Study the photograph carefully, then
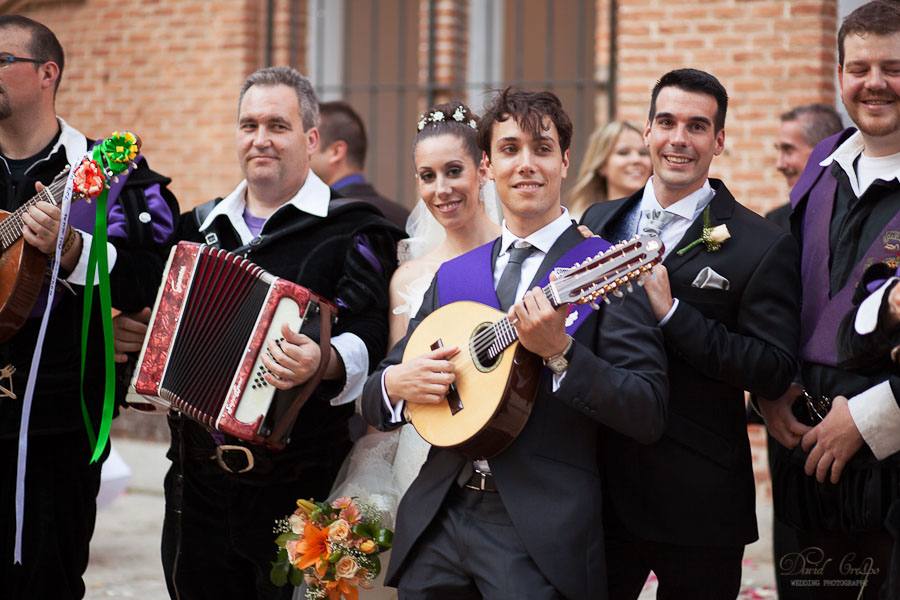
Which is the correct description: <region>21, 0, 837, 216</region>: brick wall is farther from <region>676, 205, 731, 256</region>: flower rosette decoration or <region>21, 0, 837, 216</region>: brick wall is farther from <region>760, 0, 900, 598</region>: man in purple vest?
<region>676, 205, 731, 256</region>: flower rosette decoration

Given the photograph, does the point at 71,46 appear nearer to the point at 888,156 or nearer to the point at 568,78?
the point at 568,78

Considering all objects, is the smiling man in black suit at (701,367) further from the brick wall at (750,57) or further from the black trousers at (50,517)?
the brick wall at (750,57)

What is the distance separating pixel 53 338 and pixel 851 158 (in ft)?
9.03

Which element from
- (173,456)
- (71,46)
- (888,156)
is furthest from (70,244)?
(71,46)

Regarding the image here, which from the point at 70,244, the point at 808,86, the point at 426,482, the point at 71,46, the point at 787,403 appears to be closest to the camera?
the point at 426,482

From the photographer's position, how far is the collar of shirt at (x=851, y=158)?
329cm

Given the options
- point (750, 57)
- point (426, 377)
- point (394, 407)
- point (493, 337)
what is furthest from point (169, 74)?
point (493, 337)

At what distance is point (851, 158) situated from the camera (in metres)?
3.38

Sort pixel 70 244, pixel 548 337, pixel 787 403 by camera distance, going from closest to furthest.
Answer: pixel 548 337 → pixel 787 403 → pixel 70 244

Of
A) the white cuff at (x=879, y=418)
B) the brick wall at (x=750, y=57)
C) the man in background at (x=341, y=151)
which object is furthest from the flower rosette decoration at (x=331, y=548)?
the brick wall at (x=750, y=57)

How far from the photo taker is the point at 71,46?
896cm

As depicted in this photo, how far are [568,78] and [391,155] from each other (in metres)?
2.05

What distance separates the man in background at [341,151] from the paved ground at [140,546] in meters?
2.42

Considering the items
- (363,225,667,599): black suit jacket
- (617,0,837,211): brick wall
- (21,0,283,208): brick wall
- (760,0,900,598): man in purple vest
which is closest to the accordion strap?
(363,225,667,599): black suit jacket
